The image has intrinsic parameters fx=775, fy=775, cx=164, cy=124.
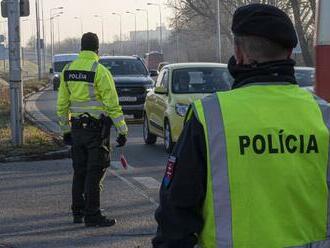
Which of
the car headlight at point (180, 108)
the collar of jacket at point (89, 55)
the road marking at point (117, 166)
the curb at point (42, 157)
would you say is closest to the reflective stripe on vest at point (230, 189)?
the collar of jacket at point (89, 55)

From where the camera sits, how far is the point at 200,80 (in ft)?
47.2

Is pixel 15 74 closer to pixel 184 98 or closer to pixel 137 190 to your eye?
pixel 184 98

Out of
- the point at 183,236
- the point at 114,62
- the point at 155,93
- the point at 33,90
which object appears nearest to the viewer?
the point at 183,236

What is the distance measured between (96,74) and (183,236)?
17.4 ft

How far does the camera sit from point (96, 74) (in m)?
7.82

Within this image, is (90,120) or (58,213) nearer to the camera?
(90,120)

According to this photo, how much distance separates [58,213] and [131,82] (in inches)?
510

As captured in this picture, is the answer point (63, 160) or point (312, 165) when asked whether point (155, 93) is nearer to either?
point (63, 160)

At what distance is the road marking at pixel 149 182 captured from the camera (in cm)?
1040

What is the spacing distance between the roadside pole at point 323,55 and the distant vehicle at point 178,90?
866 centimetres

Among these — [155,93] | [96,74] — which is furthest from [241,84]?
[155,93]

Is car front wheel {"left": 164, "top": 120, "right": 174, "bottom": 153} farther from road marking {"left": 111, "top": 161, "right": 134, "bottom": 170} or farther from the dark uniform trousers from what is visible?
the dark uniform trousers

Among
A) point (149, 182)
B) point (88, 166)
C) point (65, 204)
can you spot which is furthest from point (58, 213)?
point (149, 182)

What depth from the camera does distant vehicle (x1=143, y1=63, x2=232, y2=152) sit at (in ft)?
44.6
